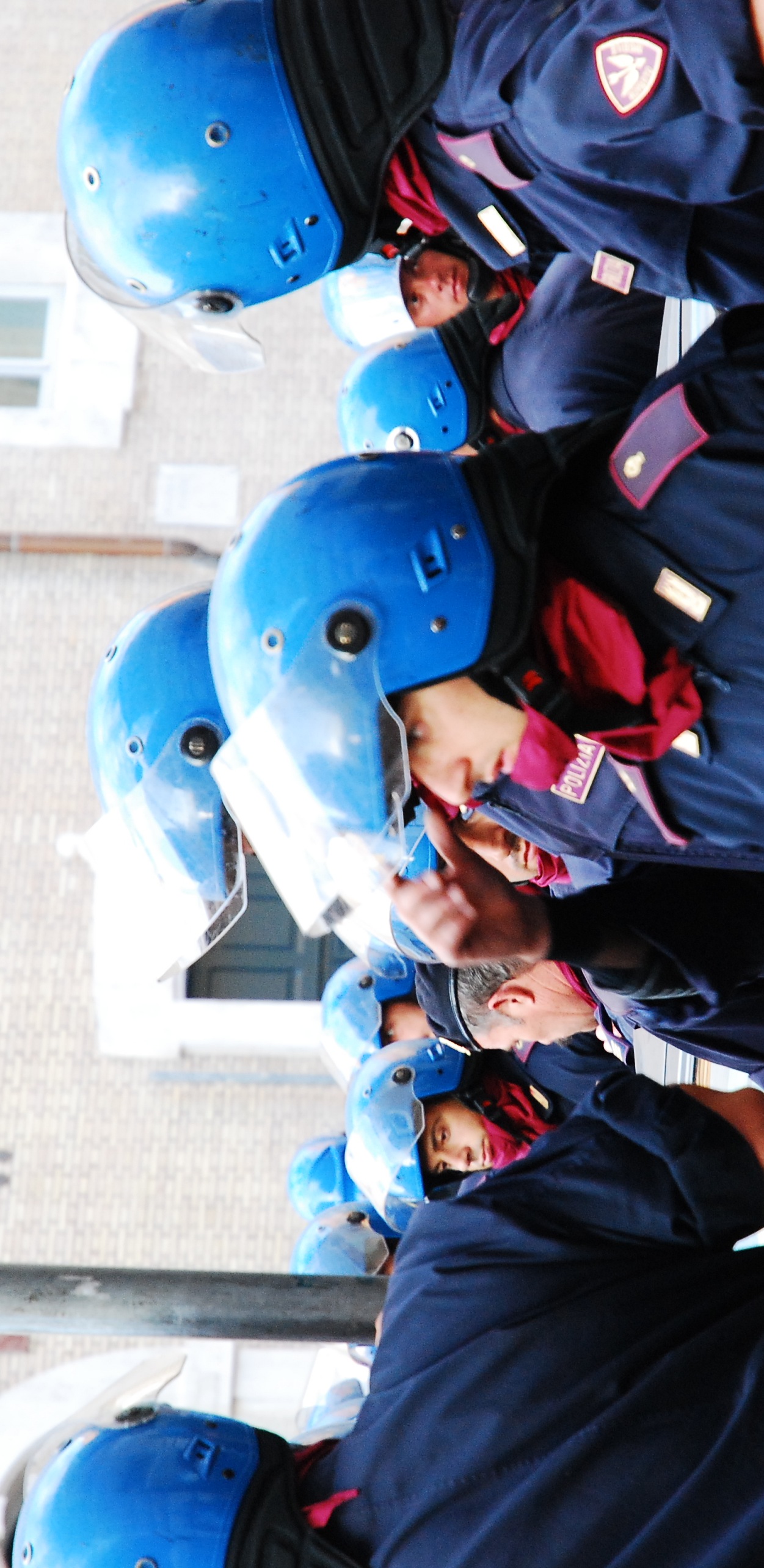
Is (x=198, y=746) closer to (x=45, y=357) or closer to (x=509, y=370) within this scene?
(x=509, y=370)

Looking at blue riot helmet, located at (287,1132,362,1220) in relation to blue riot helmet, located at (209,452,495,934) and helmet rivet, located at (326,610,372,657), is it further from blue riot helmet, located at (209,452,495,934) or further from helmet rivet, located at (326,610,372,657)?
helmet rivet, located at (326,610,372,657)

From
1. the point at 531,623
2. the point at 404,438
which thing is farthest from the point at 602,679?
the point at 404,438

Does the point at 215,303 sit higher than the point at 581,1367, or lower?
higher

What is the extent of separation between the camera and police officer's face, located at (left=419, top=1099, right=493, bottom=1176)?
3.94 meters

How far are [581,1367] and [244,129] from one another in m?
2.22

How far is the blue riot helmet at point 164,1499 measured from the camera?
220cm

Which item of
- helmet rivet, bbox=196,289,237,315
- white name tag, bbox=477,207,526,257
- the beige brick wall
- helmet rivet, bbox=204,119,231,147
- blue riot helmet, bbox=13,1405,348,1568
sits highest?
helmet rivet, bbox=204,119,231,147

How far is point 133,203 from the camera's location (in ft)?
8.78

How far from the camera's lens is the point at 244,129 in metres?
2.55

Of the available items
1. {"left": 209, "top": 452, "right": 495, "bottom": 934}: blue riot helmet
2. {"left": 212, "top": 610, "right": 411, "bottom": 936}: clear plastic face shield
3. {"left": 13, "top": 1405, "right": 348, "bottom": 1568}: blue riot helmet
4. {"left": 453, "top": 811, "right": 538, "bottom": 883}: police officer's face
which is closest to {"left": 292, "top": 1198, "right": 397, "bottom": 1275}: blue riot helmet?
{"left": 453, "top": 811, "right": 538, "bottom": 883}: police officer's face

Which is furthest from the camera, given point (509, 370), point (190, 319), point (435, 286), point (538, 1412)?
point (435, 286)

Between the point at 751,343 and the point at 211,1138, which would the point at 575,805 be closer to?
the point at 751,343

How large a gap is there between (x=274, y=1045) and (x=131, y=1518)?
A: 495 cm

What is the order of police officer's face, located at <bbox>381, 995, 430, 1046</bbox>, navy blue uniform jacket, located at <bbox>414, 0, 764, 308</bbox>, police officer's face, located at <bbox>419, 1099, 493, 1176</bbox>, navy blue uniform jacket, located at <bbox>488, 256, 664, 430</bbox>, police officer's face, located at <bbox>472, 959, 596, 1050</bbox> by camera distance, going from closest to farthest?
1. navy blue uniform jacket, located at <bbox>414, 0, 764, 308</bbox>
2. navy blue uniform jacket, located at <bbox>488, 256, 664, 430</bbox>
3. police officer's face, located at <bbox>472, 959, 596, 1050</bbox>
4. police officer's face, located at <bbox>419, 1099, 493, 1176</bbox>
5. police officer's face, located at <bbox>381, 995, 430, 1046</bbox>
